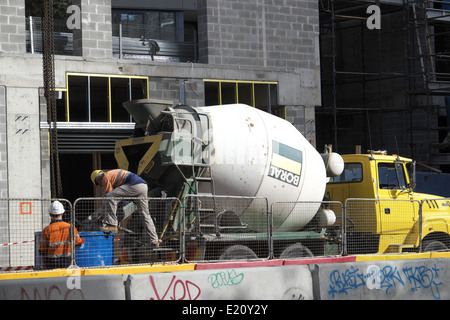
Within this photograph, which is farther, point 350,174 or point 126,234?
point 350,174

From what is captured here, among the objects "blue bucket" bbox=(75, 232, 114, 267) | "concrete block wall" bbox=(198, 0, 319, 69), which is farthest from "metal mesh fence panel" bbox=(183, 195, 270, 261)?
"concrete block wall" bbox=(198, 0, 319, 69)

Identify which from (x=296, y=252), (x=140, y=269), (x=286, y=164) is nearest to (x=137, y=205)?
(x=140, y=269)

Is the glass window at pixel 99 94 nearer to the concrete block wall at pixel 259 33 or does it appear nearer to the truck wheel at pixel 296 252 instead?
the concrete block wall at pixel 259 33

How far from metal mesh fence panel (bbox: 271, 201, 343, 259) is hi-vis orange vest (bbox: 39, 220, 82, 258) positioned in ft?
12.7

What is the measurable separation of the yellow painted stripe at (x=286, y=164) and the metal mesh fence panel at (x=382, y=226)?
1175mm

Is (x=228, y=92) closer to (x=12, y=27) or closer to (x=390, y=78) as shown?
(x=12, y=27)

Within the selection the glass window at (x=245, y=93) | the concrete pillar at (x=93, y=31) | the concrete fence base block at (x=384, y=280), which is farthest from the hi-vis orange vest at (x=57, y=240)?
the glass window at (x=245, y=93)

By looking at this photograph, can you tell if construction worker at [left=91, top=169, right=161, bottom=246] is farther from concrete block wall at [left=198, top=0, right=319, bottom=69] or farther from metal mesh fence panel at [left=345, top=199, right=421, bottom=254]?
concrete block wall at [left=198, top=0, right=319, bottom=69]

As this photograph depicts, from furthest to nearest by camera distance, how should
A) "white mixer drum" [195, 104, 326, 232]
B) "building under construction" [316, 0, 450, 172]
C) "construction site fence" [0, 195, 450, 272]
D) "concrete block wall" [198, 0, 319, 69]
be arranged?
"building under construction" [316, 0, 450, 172] < "concrete block wall" [198, 0, 319, 69] < "white mixer drum" [195, 104, 326, 232] < "construction site fence" [0, 195, 450, 272]

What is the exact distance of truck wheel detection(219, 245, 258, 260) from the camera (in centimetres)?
1209

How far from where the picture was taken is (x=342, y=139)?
1282 inches

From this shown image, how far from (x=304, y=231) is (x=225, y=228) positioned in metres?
1.97

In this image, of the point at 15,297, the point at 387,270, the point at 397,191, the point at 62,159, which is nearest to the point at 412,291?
the point at 387,270

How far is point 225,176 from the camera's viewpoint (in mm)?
12523
